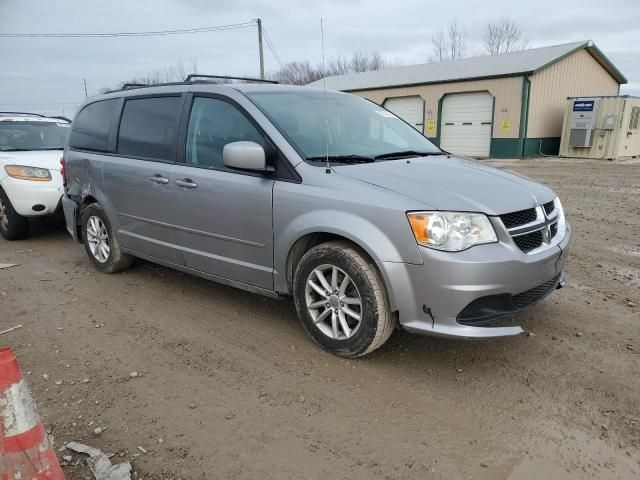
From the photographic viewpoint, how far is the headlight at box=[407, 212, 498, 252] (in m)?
2.92

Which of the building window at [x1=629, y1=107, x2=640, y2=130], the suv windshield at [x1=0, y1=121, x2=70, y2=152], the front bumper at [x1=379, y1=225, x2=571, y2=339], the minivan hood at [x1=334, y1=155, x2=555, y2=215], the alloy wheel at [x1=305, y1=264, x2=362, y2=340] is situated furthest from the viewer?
the building window at [x1=629, y1=107, x2=640, y2=130]

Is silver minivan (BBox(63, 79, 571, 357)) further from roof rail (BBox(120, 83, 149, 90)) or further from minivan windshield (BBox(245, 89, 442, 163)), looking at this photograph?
roof rail (BBox(120, 83, 149, 90))

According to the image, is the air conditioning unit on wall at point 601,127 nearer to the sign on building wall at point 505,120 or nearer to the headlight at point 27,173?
the sign on building wall at point 505,120

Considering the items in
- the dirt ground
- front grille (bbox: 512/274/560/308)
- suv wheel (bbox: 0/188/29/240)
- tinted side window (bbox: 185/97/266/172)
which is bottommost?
the dirt ground

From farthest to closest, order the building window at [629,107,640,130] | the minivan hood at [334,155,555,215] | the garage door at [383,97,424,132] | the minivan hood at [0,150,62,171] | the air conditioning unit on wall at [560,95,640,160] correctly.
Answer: the garage door at [383,97,424,132], the building window at [629,107,640,130], the air conditioning unit on wall at [560,95,640,160], the minivan hood at [0,150,62,171], the minivan hood at [334,155,555,215]

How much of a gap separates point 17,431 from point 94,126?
4.10 metres

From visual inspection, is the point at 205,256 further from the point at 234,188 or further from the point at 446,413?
the point at 446,413

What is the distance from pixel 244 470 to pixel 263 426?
1.17 feet

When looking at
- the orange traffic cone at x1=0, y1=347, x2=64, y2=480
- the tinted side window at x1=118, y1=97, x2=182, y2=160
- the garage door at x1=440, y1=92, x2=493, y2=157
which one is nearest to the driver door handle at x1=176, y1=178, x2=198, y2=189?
the tinted side window at x1=118, y1=97, x2=182, y2=160

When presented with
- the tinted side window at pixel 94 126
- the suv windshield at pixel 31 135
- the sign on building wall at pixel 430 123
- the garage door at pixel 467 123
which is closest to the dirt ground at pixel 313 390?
the tinted side window at pixel 94 126

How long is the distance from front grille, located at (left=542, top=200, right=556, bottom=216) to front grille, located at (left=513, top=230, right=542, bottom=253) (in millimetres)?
275

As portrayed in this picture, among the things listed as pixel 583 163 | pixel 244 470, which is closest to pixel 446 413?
pixel 244 470

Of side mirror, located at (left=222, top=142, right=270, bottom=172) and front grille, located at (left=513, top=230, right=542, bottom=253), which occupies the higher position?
side mirror, located at (left=222, top=142, right=270, bottom=172)

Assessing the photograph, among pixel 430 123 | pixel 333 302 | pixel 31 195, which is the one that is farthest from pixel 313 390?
pixel 430 123
